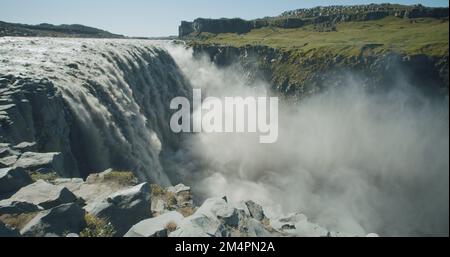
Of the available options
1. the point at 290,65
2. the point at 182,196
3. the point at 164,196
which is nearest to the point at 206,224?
the point at 164,196

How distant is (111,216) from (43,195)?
353 cm

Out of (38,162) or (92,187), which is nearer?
(92,187)

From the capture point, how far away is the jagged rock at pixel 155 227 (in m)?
12.9

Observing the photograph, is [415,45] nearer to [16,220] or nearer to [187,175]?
[16,220]

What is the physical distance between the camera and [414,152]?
9188mm

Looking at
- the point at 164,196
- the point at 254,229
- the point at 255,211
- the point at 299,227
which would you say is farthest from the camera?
the point at 164,196

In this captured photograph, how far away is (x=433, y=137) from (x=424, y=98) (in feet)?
7.25

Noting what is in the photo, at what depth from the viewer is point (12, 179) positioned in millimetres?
16859

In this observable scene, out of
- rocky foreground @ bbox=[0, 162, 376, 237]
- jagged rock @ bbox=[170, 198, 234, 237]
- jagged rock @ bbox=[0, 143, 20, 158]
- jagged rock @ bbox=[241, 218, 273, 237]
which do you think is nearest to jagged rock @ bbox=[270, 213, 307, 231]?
rocky foreground @ bbox=[0, 162, 376, 237]

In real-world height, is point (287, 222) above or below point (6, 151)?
below

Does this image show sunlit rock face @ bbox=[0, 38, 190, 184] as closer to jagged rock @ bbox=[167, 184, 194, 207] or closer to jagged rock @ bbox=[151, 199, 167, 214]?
→ jagged rock @ bbox=[151, 199, 167, 214]

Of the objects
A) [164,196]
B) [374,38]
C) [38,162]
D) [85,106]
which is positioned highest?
[374,38]

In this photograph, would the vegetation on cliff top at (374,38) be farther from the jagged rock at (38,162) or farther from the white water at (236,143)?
the jagged rock at (38,162)

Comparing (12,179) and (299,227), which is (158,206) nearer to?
(12,179)
